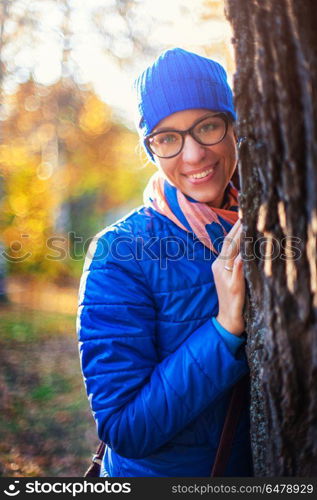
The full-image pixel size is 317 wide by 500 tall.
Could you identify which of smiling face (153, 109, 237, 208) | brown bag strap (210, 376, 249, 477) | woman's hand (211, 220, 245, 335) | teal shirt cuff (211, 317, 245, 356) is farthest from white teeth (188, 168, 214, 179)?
brown bag strap (210, 376, 249, 477)

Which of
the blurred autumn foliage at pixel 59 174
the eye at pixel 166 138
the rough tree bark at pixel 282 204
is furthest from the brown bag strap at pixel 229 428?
the blurred autumn foliage at pixel 59 174

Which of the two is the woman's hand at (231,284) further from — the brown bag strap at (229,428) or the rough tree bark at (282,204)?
the brown bag strap at (229,428)

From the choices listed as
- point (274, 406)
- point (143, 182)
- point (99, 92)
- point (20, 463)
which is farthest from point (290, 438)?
point (143, 182)

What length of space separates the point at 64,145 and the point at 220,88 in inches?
568

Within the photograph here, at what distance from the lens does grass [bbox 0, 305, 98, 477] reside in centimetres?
449

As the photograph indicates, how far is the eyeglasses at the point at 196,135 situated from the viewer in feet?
5.97

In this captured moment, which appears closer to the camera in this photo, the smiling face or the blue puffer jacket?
the blue puffer jacket

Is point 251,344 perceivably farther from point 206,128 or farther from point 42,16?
point 42,16

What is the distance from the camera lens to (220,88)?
1.95 m

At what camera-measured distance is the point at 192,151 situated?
180 centimetres

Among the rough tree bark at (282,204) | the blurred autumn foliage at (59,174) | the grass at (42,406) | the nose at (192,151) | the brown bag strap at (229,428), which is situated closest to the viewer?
the rough tree bark at (282,204)

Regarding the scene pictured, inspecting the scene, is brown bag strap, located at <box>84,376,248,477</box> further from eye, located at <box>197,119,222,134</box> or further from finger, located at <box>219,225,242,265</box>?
eye, located at <box>197,119,222,134</box>

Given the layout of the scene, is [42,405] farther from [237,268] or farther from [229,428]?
[237,268]

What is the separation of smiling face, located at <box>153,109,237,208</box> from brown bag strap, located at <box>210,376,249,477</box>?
2.58 feet
